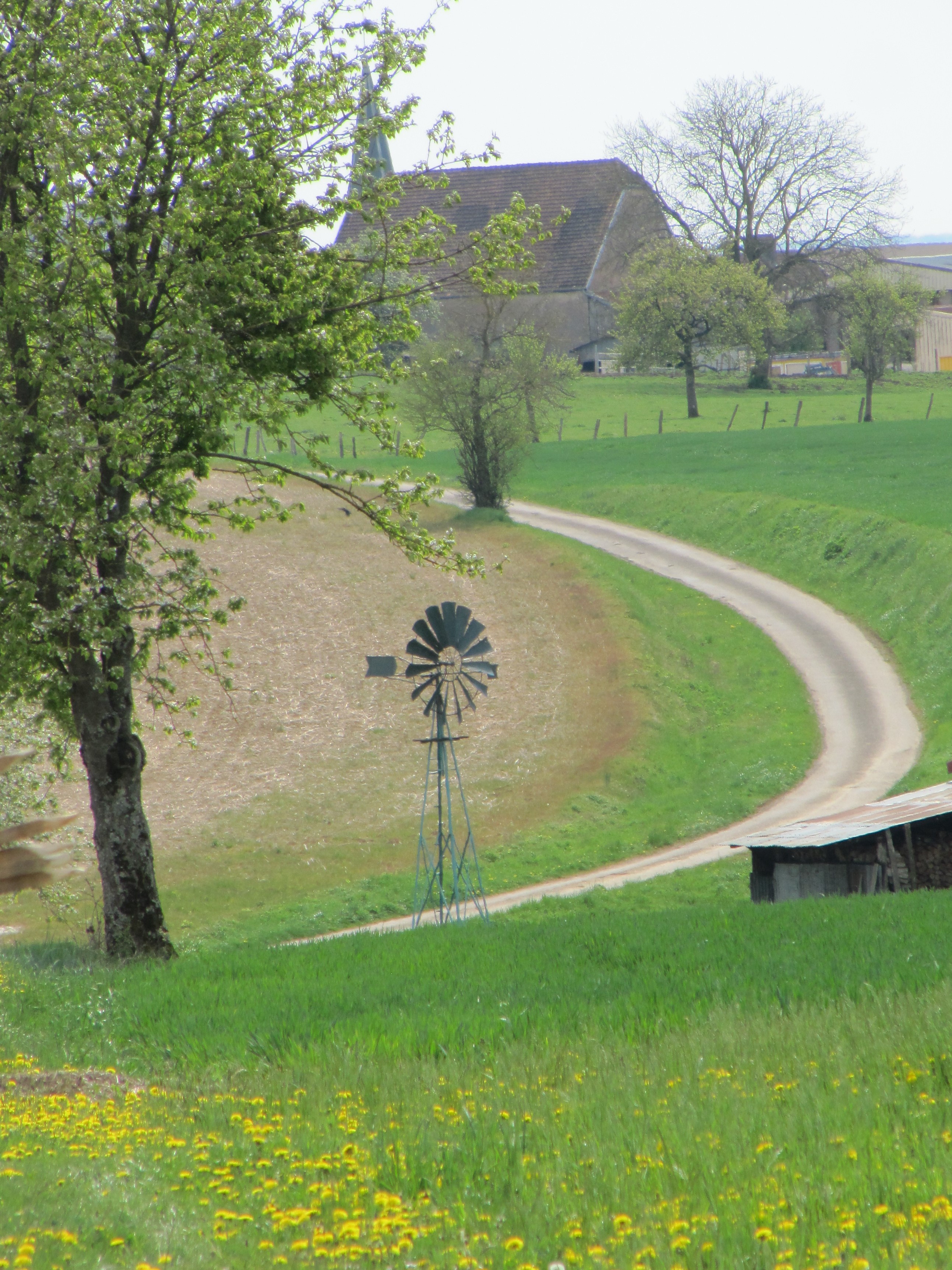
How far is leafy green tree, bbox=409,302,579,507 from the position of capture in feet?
156

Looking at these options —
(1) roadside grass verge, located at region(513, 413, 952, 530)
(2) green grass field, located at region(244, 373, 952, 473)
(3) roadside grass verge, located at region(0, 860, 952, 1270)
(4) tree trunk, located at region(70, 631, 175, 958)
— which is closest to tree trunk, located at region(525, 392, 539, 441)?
(1) roadside grass verge, located at region(513, 413, 952, 530)

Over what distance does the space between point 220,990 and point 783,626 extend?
30.6m

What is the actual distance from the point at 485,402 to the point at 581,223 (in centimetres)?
4246

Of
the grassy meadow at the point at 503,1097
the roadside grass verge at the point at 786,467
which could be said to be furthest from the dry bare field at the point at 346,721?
the roadside grass verge at the point at 786,467

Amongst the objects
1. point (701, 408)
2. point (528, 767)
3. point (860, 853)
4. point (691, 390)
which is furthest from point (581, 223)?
point (860, 853)

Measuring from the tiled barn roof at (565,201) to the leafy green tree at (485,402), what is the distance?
102ft

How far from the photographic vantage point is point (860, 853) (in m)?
17.5

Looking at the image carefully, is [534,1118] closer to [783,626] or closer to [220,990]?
[220,990]

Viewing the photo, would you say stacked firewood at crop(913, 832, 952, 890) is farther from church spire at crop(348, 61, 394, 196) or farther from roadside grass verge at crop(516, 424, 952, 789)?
church spire at crop(348, 61, 394, 196)

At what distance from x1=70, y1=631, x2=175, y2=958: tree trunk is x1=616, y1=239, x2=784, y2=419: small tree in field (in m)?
55.6

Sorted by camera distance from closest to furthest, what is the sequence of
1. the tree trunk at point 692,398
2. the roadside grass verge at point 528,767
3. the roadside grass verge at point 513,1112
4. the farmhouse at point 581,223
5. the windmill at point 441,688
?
the roadside grass verge at point 513,1112, the windmill at point 441,688, the roadside grass verge at point 528,767, the tree trunk at point 692,398, the farmhouse at point 581,223

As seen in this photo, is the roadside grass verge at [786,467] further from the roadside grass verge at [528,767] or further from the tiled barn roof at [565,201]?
the tiled barn roof at [565,201]

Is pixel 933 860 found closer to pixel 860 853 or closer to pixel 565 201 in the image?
pixel 860 853

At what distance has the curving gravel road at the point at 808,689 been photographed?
2420 cm
